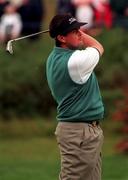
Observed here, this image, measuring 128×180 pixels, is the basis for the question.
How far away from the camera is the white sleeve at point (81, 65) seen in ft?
25.7

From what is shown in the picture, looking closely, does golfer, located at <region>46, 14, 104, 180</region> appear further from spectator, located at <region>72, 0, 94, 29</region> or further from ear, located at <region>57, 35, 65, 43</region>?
spectator, located at <region>72, 0, 94, 29</region>

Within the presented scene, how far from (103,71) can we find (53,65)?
836 centimetres

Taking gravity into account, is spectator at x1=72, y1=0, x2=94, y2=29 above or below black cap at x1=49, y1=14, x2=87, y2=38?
below

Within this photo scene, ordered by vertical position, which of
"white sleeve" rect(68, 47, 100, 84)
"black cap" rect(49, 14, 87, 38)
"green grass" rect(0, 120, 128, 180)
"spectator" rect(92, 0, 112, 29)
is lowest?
"green grass" rect(0, 120, 128, 180)

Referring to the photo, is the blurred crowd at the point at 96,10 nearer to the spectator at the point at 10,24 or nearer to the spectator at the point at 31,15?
the spectator at the point at 31,15

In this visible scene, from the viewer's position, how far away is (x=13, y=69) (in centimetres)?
1622

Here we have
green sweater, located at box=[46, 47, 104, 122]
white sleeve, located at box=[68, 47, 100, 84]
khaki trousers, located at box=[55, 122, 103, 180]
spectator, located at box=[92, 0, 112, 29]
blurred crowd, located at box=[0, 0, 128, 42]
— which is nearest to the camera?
white sleeve, located at box=[68, 47, 100, 84]

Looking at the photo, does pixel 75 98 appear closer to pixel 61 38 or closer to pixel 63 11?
pixel 61 38

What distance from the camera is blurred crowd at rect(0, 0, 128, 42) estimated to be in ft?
56.4

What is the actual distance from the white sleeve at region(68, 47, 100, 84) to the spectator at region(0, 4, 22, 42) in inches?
354

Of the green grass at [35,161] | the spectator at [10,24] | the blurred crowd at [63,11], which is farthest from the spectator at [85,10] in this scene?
the green grass at [35,161]

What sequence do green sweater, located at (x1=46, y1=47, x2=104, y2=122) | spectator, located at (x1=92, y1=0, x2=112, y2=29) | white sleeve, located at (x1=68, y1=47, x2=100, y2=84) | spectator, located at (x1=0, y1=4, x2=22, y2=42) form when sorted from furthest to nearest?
spectator, located at (x1=92, y1=0, x2=112, y2=29) < spectator, located at (x1=0, y1=4, x2=22, y2=42) < green sweater, located at (x1=46, y1=47, x2=104, y2=122) < white sleeve, located at (x1=68, y1=47, x2=100, y2=84)

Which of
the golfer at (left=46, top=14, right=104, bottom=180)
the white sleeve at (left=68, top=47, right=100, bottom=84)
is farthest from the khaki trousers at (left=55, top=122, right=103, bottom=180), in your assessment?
the white sleeve at (left=68, top=47, right=100, bottom=84)

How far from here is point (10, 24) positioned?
56.0 ft
